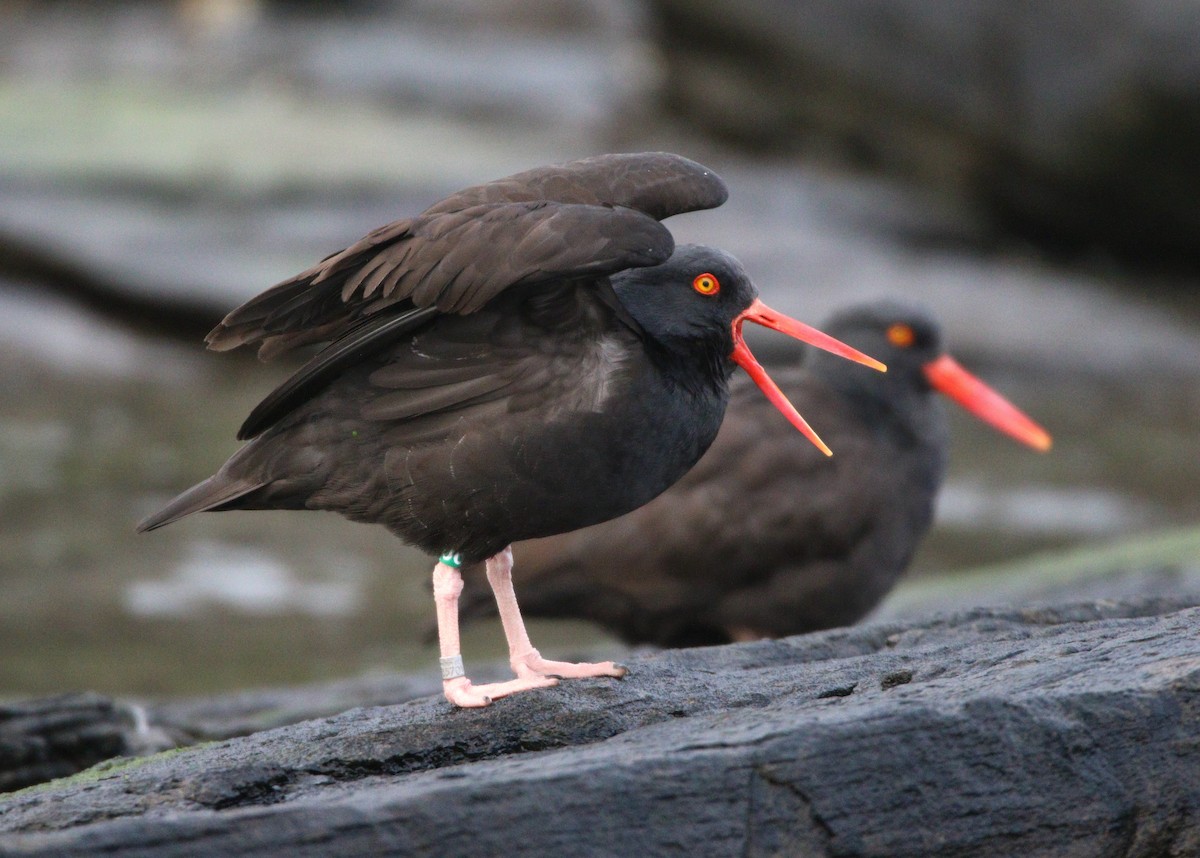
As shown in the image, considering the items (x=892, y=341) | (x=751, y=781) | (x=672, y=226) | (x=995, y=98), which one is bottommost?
(x=751, y=781)

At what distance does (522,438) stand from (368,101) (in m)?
14.1

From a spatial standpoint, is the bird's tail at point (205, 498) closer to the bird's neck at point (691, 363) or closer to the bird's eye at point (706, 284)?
the bird's neck at point (691, 363)

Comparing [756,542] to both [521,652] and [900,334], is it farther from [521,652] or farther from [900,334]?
[521,652]

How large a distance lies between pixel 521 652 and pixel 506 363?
690 mm

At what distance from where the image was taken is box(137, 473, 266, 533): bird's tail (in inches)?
137

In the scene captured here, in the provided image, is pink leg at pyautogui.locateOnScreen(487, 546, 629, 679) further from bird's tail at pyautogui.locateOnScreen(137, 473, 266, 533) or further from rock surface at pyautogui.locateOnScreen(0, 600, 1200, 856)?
bird's tail at pyautogui.locateOnScreen(137, 473, 266, 533)

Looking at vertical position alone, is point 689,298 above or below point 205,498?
above

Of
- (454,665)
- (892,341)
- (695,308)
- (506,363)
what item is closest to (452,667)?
(454,665)

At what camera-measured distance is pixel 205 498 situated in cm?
352

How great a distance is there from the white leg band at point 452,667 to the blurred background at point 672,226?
3.65 metres

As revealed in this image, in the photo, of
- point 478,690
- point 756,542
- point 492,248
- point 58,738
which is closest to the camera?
point 492,248

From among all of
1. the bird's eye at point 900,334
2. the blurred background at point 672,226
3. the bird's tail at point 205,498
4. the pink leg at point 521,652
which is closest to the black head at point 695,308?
the pink leg at point 521,652

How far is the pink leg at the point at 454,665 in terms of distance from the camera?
320 cm

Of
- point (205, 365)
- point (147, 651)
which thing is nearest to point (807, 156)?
point (205, 365)
